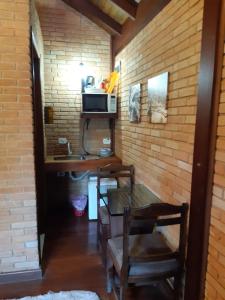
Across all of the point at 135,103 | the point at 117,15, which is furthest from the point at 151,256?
the point at 117,15

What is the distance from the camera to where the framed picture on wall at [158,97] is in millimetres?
2102

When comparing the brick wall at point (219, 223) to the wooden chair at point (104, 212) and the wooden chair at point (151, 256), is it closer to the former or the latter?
the wooden chair at point (151, 256)

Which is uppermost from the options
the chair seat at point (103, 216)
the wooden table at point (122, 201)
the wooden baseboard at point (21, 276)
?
the wooden table at point (122, 201)

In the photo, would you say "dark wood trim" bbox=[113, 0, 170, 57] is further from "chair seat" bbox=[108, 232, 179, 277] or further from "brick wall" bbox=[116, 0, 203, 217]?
"chair seat" bbox=[108, 232, 179, 277]

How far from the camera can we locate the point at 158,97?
2.23 metres

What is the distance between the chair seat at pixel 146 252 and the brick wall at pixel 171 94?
0.37 m

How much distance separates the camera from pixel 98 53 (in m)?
3.91

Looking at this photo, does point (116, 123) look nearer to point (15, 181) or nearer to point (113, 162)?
point (113, 162)

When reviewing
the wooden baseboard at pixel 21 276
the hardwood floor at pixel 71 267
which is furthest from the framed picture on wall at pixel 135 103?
the wooden baseboard at pixel 21 276

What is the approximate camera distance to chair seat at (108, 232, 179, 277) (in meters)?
1.66

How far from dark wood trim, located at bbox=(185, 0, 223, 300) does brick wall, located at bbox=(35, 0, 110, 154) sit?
104 inches

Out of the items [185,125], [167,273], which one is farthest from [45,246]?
[185,125]

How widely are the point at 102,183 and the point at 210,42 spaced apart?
2.43 metres

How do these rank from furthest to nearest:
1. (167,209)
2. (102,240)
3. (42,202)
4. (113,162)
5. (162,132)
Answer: (113,162), (42,202), (102,240), (162,132), (167,209)
